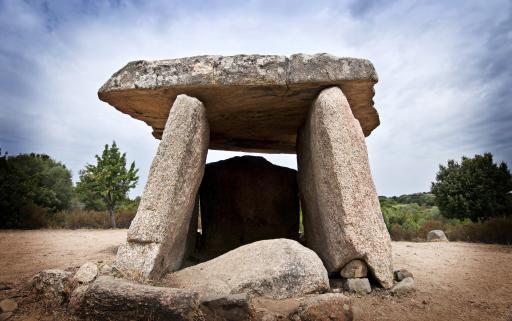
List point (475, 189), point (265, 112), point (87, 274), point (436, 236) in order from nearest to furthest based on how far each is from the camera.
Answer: point (87, 274) < point (265, 112) < point (436, 236) < point (475, 189)

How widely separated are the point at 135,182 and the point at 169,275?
14.4m

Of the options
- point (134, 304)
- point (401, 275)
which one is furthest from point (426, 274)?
point (134, 304)

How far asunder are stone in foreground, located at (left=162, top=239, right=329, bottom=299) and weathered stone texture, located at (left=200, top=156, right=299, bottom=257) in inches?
110

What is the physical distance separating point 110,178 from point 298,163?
1309 cm

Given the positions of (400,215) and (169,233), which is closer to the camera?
(169,233)

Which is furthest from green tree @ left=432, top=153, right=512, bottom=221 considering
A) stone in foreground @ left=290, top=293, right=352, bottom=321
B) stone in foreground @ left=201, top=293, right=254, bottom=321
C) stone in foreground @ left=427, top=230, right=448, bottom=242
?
stone in foreground @ left=201, top=293, right=254, bottom=321

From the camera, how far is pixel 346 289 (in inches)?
164

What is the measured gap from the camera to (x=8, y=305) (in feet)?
11.0

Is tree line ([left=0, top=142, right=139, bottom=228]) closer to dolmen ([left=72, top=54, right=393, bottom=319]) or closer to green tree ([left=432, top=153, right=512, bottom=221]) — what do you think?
dolmen ([left=72, top=54, right=393, bottom=319])

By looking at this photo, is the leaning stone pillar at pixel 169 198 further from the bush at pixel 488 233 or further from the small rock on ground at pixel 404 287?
the bush at pixel 488 233

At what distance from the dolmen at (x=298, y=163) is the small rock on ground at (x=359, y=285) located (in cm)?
16

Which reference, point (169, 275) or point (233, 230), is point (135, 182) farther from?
point (169, 275)

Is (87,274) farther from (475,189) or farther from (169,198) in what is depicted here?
(475,189)

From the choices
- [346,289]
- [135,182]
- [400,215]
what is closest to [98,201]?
[135,182]
